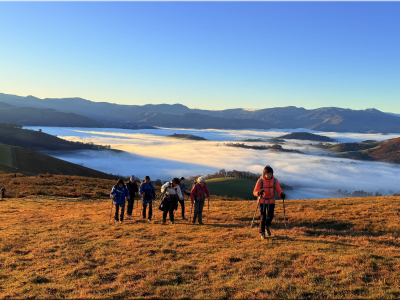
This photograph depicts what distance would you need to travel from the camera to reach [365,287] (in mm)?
6871

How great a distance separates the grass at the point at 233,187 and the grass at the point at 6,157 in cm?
6876

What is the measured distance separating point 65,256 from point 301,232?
11.0m

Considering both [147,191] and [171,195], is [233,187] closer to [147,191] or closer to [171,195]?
[147,191]

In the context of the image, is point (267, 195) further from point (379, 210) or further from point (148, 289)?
point (379, 210)

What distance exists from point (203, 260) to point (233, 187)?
106071 millimetres

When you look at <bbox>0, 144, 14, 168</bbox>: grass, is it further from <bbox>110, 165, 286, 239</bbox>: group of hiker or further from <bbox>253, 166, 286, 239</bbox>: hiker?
<bbox>253, 166, 286, 239</bbox>: hiker

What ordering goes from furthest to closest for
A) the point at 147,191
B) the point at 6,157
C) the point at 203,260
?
the point at 6,157 < the point at 147,191 < the point at 203,260

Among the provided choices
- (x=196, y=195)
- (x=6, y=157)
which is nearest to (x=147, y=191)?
(x=196, y=195)

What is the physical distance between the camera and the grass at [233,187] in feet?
343

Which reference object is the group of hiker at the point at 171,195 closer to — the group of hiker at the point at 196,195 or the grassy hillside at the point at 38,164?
the group of hiker at the point at 196,195

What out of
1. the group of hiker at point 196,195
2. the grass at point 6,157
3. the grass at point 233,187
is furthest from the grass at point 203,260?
the grass at point 233,187

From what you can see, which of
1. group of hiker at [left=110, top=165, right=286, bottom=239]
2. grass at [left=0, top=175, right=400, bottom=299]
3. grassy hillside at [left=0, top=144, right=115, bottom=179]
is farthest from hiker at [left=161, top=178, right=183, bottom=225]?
grassy hillside at [left=0, top=144, right=115, bottom=179]

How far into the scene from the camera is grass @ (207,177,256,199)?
104581mm

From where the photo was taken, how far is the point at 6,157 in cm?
8369
